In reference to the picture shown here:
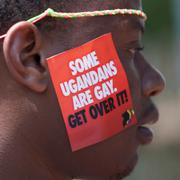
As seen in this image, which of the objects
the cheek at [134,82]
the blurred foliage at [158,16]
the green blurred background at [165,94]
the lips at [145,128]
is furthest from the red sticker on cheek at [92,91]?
the blurred foliage at [158,16]

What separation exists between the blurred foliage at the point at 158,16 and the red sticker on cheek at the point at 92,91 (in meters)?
9.20

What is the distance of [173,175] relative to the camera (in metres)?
10.7

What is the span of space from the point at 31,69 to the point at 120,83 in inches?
18.9

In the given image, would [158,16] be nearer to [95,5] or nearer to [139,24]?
[139,24]

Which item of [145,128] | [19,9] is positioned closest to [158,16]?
[145,128]

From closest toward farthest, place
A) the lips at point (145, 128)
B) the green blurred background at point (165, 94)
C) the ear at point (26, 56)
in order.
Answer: the ear at point (26, 56) → the lips at point (145, 128) → the green blurred background at point (165, 94)

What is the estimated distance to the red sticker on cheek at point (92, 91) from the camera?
3.00m

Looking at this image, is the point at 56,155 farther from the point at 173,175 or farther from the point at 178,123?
the point at 178,123

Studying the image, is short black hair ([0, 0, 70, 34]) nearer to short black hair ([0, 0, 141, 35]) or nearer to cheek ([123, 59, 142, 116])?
short black hair ([0, 0, 141, 35])

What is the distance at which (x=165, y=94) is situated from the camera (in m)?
12.1

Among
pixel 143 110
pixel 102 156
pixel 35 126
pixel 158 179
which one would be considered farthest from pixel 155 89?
pixel 158 179

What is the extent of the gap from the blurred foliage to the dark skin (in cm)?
929

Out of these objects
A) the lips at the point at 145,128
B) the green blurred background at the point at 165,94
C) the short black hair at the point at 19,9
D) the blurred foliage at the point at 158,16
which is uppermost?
the short black hair at the point at 19,9

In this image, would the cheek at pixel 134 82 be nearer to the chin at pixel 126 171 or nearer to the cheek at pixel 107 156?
the cheek at pixel 107 156
